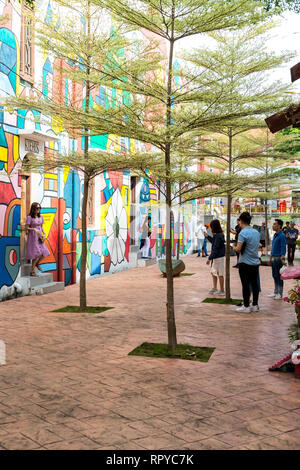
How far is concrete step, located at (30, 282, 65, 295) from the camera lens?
10.9 meters

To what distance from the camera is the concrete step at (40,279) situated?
10908 millimetres

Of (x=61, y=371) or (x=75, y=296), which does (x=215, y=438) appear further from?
(x=75, y=296)

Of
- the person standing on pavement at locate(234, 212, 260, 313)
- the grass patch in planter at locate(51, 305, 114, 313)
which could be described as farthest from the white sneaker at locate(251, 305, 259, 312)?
the grass patch in planter at locate(51, 305, 114, 313)

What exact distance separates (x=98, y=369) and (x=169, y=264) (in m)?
1.68

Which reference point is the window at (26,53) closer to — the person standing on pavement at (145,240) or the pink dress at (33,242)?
the pink dress at (33,242)

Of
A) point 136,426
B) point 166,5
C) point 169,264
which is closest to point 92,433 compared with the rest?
point 136,426

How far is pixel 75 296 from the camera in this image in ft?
36.0

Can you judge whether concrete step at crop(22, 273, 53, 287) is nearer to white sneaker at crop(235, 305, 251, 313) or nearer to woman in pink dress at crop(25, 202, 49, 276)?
woman in pink dress at crop(25, 202, 49, 276)

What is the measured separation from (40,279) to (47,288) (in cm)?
30

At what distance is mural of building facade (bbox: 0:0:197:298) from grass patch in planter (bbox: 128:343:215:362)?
9.87 ft

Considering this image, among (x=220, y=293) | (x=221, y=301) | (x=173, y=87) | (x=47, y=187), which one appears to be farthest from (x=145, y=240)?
(x=173, y=87)

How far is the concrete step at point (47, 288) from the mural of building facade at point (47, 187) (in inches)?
19.9

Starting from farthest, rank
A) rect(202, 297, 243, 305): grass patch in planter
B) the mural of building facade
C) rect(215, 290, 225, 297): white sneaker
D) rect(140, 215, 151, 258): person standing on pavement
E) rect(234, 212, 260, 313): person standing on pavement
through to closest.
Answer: rect(140, 215, 151, 258): person standing on pavement < rect(215, 290, 225, 297): white sneaker < rect(202, 297, 243, 305): grass patch in planter < the mural of building facade < rect(234, 212, 260, 313): person standing on pavement

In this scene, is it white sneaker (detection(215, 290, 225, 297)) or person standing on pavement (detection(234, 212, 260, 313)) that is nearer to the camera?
person standing on pavement (detection(234, 212, 260, 313))
